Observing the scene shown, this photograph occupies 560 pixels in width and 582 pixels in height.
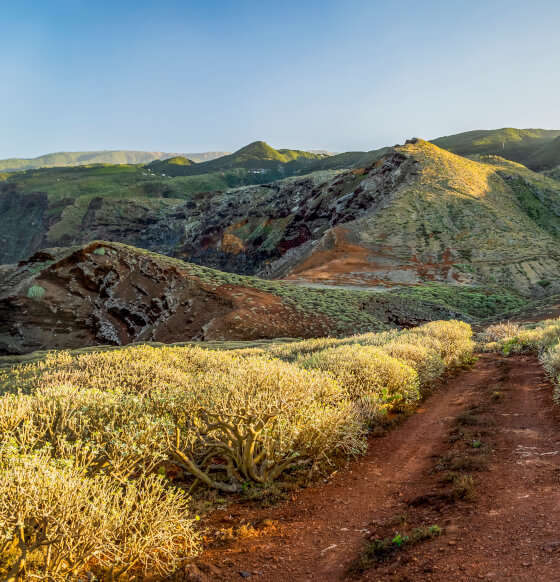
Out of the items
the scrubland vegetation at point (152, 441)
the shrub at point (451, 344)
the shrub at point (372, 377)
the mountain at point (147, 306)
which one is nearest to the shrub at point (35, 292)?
the mountain at point (147, 306)

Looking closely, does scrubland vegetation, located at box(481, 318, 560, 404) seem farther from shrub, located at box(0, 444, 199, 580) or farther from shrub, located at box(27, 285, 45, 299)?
shrub, located at box(27, 285, 45, 299)

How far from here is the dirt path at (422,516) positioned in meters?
3.15

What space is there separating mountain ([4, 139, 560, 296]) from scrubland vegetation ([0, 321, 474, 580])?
25.5 m

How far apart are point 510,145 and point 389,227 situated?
3298 inches

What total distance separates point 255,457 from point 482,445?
11.1 feet

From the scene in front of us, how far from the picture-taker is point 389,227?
43469 mm

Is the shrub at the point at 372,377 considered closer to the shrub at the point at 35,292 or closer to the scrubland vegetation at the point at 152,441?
the scrubland vegetation at the point at 152,441

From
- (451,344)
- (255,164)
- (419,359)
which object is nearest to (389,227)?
(451,344)

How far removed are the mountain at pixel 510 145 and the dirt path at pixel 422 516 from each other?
91055 mm

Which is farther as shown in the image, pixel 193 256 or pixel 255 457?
pixel 193 256

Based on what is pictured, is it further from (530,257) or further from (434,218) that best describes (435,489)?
(434,218)

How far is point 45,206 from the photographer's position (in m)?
111

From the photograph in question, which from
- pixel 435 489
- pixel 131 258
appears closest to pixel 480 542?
pixel 435 489

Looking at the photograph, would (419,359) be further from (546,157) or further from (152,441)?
(546,157)
